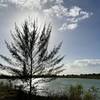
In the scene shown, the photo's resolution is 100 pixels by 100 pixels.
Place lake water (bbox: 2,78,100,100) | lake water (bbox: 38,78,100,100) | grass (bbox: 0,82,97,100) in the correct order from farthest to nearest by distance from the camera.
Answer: lake water (bbox: 38,78,100,100) → lake water (bbox: 2,78,100,100) → grass (bbox: 0,82,97,100)

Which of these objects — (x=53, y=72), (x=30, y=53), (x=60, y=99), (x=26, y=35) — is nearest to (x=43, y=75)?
(x=53, y=72)

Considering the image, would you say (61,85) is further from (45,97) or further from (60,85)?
(45,97)

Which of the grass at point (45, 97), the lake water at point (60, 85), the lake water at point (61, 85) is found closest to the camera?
the grass at point (45, 97)

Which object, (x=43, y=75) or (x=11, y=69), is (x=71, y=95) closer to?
(x=43, y=75)

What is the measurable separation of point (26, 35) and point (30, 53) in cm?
119

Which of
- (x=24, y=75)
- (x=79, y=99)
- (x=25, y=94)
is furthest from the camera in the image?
(x=79, y=99)

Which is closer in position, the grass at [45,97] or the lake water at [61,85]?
the grass at [45,97]

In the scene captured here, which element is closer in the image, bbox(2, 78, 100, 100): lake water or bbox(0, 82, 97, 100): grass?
bbox(0, 82, 97, 100): grass

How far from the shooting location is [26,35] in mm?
14438

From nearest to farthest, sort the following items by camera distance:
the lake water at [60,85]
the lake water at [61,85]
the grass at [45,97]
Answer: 1. the grass at [45,97]
2. the lake water at [60,85]
3. the lake water at [61,85]

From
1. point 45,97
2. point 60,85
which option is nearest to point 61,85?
point 60,85

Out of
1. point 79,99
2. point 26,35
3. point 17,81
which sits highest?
point 26,35

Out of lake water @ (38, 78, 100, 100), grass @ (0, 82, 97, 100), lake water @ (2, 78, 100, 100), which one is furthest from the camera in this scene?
lake water @ (38, 78, 100, 100)

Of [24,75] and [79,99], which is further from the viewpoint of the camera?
[79,99]
